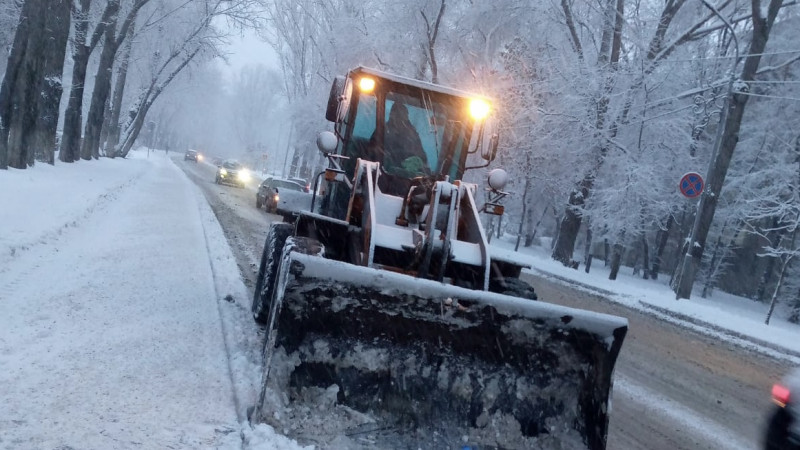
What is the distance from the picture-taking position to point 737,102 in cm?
1830

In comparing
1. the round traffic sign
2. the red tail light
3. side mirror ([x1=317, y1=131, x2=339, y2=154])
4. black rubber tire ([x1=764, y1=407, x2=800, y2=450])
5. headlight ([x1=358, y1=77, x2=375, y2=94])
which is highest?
the round traffic sign

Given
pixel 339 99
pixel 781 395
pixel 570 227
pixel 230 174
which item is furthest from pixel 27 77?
pixel 230 174

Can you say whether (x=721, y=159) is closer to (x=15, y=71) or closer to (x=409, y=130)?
(x=409, y=130)

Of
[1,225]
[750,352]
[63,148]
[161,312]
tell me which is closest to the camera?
[161,312]

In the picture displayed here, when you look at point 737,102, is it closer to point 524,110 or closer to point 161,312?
point 524,110

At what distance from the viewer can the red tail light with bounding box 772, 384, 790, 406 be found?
3.79 m

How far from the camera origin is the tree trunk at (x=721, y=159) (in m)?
18.0

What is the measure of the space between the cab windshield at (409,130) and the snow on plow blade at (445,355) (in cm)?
270

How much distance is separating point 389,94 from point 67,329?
3888 mm

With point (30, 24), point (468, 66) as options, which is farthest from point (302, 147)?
point (30, 24)

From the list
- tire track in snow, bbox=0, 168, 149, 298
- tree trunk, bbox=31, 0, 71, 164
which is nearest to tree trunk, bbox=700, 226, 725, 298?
tree trunk, bbox=31, 0, 71, 164

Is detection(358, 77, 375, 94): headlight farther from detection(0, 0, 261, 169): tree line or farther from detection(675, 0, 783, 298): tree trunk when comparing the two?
detection(675, 0, 783, 298): tree trunk

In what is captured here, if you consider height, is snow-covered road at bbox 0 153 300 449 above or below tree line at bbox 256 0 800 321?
below

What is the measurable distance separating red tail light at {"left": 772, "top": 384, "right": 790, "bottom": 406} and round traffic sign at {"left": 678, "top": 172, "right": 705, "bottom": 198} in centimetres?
1279
